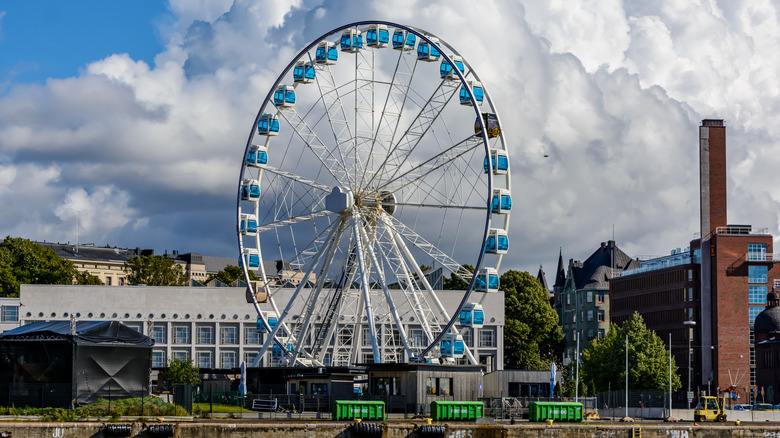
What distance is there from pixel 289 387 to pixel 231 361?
142ft

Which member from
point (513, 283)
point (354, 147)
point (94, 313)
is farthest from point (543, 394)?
point (513, 283)

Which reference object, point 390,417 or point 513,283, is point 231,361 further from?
point 390,417

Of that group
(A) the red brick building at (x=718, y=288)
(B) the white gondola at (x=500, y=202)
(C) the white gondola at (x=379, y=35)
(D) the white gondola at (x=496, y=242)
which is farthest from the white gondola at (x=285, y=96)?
(A) the red brick building at (x=718, y=288)

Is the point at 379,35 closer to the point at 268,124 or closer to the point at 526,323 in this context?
the point at 268,124

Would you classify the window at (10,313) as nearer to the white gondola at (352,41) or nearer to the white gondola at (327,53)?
the white gondola at (327,53)

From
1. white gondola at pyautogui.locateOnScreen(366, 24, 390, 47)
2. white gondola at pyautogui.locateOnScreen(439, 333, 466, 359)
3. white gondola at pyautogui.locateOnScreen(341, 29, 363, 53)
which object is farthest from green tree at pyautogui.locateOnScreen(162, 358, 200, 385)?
white gondola at pyautogui.locateOnScreen(366, 24, 390, 47)

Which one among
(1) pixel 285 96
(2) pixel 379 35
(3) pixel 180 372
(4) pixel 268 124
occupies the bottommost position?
(3) pixel 180 372

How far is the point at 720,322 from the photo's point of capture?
175 m

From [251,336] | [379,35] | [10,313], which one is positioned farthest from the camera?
[10,313]

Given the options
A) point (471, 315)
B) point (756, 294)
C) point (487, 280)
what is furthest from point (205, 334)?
point (756, 294)

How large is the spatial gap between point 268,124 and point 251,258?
10325 millimetres

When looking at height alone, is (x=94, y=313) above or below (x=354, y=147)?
below

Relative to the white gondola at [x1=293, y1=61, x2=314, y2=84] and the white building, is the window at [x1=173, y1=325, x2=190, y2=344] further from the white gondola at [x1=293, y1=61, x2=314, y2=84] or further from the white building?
the white gondola at [x1=293, y1=61, x2=314, y2=84]

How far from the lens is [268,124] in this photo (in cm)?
9781
